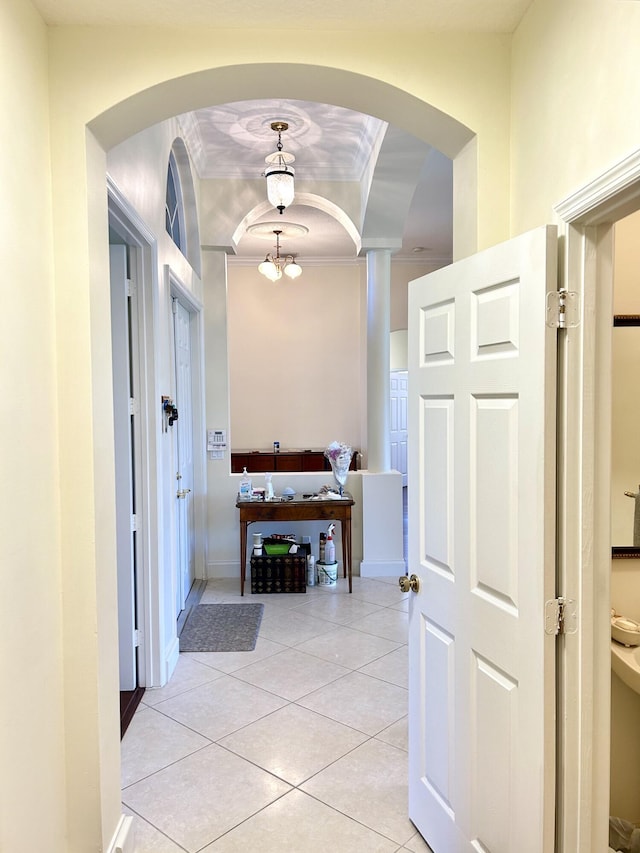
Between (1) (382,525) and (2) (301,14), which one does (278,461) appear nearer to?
(1) (382,525)

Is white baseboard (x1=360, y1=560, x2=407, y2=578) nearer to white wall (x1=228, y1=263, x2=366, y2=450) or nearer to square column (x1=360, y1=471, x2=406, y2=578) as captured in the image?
square column (x1=360, y1=471, x2=406, y2=578)

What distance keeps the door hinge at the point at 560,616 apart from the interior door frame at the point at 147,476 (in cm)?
217

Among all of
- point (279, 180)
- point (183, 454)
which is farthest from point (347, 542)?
point (279, 180)

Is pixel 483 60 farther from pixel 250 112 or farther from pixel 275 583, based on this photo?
pixel 275 583

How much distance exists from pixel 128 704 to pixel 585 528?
249 cm

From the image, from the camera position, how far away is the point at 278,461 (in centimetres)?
788

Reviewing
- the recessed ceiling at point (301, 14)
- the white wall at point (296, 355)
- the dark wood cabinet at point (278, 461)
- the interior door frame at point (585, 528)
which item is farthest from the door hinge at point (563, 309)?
the white wall at point (296, 355)

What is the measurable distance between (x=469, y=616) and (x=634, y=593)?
0.63 metres

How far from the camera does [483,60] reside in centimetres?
191

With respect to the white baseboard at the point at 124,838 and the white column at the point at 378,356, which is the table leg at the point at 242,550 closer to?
the white column at the point at 378,356

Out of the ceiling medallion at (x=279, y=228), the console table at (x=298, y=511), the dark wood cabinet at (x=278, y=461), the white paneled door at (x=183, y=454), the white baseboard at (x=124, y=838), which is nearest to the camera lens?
the white baseboard at (x=124, y=838)

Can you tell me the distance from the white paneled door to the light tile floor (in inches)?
33.6

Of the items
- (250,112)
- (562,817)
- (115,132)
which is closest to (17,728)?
(562,817)

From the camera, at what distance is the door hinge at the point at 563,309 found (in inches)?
58.6
